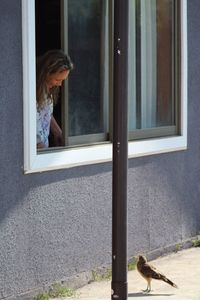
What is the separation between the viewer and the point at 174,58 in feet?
28.2

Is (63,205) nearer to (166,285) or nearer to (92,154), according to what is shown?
(92,154)

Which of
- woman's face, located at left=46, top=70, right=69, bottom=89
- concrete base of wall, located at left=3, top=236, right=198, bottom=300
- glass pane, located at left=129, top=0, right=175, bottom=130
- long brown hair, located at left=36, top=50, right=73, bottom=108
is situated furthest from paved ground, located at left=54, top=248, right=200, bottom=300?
woman's face, located at left=46, top=70, right=69, bottom=89

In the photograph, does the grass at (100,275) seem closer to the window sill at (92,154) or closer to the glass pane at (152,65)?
the window sill at (92,154)

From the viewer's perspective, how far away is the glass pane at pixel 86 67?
691 cm

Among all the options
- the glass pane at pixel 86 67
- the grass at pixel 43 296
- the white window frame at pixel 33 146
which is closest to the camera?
the white window frame at pixel 33 146

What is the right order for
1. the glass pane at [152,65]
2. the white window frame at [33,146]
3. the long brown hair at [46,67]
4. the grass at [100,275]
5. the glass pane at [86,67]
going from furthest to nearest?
the glass pane at [152,65], the grass at [100,275], the glass pane at [86,67], the long brown hair at [46,67], the white window frame at [33,146]

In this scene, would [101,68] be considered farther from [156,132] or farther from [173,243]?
[173,243]

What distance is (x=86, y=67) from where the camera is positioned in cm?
713

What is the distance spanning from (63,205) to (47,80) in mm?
1042

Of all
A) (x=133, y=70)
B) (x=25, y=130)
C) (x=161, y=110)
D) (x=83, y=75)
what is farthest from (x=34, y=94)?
(x=161, y=110)

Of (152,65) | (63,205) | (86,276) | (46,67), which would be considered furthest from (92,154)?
(152,65)

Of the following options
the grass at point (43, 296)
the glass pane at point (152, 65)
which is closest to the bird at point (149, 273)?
the grass at point (43, 296)

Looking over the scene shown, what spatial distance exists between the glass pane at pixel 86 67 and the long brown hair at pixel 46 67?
0.32 metres

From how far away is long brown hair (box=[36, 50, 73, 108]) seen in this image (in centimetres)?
650
